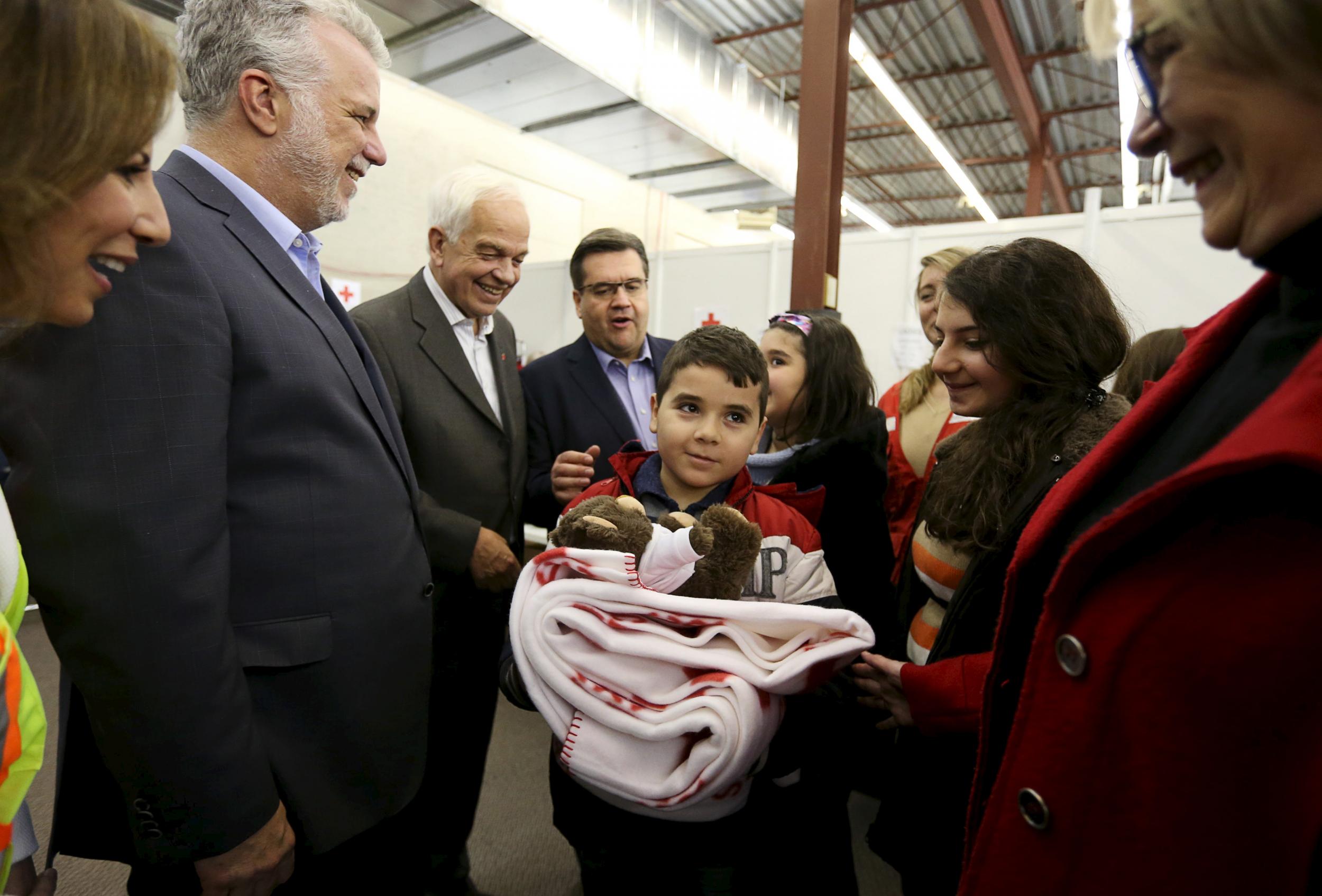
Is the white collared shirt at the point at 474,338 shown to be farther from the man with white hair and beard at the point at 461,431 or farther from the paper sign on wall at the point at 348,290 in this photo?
the paper sign on wall at the point at 348,290

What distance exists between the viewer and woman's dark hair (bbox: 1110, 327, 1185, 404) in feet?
6.13

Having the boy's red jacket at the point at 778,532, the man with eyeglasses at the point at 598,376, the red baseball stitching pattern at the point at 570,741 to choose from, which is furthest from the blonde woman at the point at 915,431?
the red baseball stitching pattern at the point at 570,741

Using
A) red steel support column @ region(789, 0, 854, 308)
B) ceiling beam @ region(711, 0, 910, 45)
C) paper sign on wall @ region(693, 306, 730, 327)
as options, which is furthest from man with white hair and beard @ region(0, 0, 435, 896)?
ceiling beam @ region(711, 0, 910, 45)

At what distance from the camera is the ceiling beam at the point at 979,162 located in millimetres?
9633

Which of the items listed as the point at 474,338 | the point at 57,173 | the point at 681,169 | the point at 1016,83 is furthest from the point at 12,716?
the point at 1016,83

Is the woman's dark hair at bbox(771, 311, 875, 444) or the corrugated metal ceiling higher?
the corrugated metal ceiling

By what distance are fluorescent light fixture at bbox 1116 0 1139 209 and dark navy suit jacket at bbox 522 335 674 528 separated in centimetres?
138

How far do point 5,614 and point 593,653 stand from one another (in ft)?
2.04

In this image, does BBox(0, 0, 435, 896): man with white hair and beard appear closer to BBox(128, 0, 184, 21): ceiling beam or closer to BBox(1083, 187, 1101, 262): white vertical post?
BBox(1083, 187, 1101, 262): white vertical post

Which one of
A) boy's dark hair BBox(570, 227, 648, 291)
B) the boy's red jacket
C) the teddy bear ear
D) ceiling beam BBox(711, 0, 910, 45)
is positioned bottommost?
the boy's red jacket

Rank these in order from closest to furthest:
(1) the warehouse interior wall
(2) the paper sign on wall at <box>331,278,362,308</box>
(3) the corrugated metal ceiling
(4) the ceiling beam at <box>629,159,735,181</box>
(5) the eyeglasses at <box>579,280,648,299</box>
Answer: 1. (5) the eyeglasses at <box>579,280,648,299</box>
2. (3) the corrugated metal ceiling
3. (2) the paper sign on wall at <box>331,278,362,308</box>
4. (1) the warehouse interior wall
5. (4) the ceiling beam at <box>629,159,735,181</box>

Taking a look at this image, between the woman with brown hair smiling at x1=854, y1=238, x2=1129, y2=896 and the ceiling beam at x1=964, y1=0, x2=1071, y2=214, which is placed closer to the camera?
the woman with brown hair smiling at x1=854, y1=238, x2=1129, y2=896

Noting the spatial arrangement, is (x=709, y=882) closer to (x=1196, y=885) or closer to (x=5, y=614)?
(x=1196, y=885)

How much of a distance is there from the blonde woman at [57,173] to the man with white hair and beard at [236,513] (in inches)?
5.2
